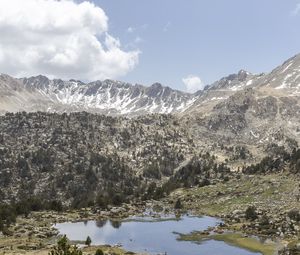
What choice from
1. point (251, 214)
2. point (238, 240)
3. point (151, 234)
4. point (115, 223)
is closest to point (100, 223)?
point (115, 223)

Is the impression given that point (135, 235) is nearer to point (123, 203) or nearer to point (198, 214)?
point (198, 214)

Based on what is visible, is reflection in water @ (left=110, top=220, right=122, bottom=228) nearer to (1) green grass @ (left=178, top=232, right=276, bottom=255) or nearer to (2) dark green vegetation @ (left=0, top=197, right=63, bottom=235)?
(1) green grass @ (left=178, top=232, right=276, bottom=255)

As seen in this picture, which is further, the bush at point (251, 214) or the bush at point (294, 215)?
the bush at point (251, 214)

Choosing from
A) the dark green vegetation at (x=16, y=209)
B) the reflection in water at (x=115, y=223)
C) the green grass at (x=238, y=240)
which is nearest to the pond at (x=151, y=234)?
the reflection in water at (x=115, y=223)

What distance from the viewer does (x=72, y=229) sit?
133375 millimetres

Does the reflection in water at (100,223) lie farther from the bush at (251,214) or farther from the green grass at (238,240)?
the bush at (251,214)

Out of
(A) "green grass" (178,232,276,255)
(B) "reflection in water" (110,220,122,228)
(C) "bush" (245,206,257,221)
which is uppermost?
(C) "bush" (245,206,257,221)

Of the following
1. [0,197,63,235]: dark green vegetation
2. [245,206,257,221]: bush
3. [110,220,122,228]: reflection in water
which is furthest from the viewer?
[110,220,122,228]: reflection in water

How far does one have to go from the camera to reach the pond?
107m

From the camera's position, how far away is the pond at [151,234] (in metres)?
107

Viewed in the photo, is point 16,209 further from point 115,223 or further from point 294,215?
point 294,215

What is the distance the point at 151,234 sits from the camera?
126 metres

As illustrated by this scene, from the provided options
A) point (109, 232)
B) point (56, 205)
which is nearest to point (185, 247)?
point (109, 232)

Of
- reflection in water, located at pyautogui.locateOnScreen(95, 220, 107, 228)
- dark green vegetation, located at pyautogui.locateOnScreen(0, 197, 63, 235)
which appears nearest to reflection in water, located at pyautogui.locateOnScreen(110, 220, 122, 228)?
reflection in water, located at pyautogui.locateOnScreen(95, 220, 107, 228)
